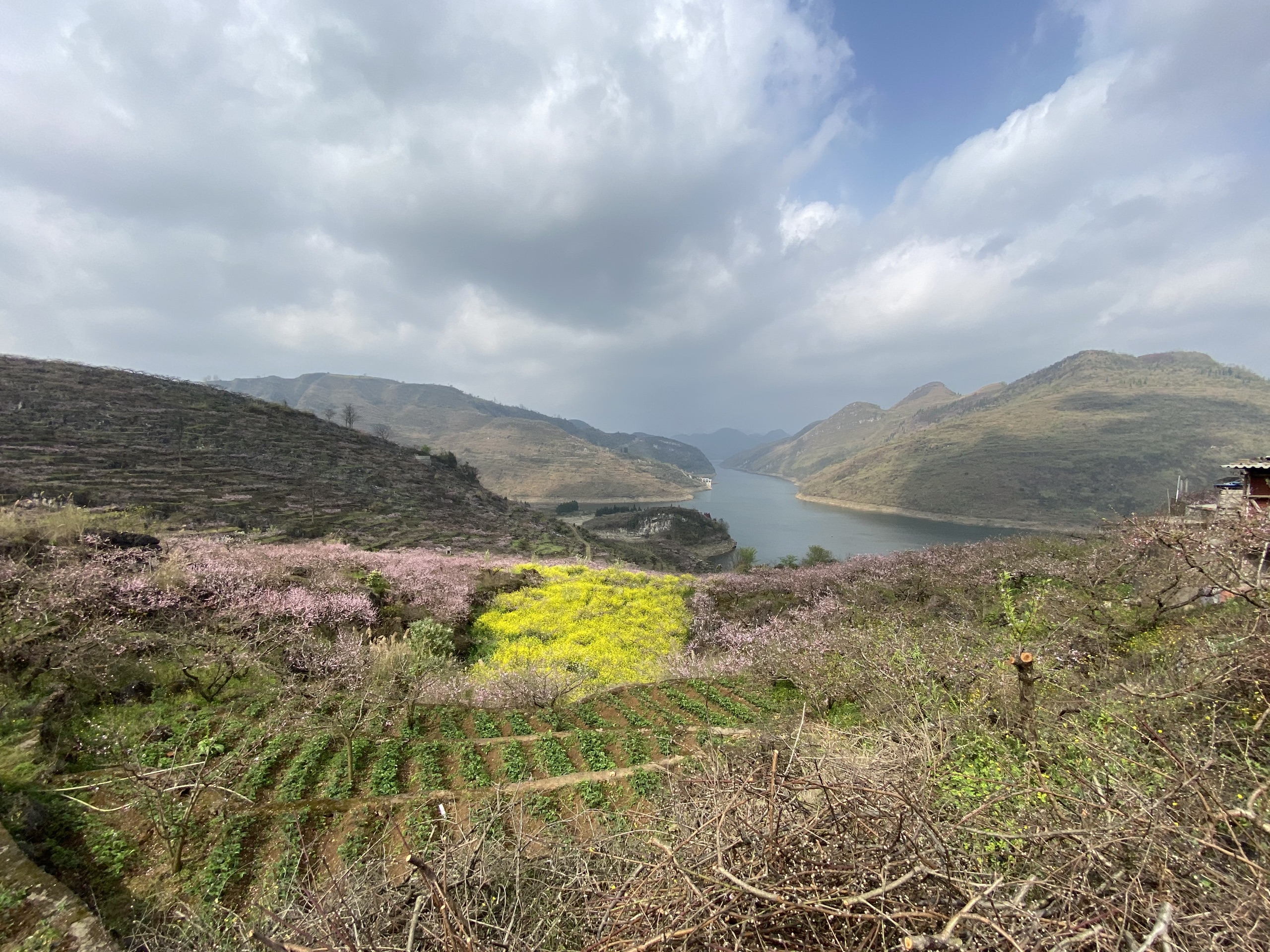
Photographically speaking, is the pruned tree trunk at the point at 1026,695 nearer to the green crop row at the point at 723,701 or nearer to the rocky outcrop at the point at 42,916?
the green crop row at the point at 723,701

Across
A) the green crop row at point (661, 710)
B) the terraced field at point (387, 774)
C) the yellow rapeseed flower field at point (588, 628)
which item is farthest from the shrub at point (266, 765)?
the green crop row at point (661, 710)

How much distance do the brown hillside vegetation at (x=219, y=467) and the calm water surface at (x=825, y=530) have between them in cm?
4018

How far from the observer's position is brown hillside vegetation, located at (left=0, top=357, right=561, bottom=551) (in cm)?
2661

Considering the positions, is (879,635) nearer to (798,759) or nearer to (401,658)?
(798,759)

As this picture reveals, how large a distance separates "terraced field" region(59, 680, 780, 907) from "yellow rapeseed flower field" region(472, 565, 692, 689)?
2982 millimetres

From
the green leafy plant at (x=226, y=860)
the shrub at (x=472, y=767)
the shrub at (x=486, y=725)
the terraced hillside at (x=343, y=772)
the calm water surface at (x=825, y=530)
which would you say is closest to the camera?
the green leafy plant at (x=226, y=860)

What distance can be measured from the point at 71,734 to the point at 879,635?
11.5 m

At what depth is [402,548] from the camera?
25938 mm

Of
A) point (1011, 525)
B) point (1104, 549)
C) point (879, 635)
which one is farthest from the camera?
point (1011, 525)

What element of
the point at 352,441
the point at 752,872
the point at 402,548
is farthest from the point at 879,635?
the point at 352,441

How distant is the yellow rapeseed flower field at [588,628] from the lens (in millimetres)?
12219

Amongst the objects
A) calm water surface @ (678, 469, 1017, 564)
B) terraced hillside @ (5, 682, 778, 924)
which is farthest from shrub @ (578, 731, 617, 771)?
calm water surface @ (678, 469, 1017, 564)

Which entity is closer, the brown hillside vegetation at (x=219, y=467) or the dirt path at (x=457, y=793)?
the dirt path at (x=457, y=793)

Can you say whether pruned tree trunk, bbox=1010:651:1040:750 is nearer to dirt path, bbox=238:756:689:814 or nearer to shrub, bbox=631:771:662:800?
dirt path, bbox=238:756:689:814
